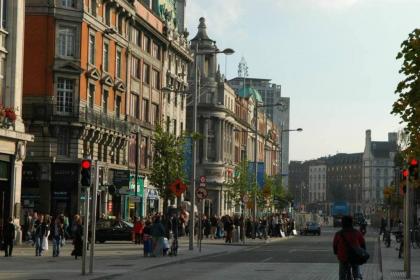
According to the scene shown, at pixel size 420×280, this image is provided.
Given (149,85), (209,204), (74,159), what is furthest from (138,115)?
(209,204)

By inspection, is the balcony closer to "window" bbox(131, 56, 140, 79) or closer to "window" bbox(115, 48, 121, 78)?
"window" bbox(115, 48, 121, 78)

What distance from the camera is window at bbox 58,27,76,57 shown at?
59312 mm

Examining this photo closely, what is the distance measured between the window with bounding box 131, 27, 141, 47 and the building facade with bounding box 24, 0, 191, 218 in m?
0.09

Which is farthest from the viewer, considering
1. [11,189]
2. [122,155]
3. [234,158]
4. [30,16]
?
[234,158]

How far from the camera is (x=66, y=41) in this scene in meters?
59.6

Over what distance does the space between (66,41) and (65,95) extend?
Result: 3.38m

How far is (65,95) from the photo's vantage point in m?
59.4

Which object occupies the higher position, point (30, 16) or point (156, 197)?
point (30, 16)

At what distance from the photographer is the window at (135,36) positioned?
7231 cm

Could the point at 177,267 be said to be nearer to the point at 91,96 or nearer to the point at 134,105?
the point at 91,96

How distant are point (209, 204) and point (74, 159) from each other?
2259 inches

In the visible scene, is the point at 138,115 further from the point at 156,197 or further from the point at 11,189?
the point at 11,189

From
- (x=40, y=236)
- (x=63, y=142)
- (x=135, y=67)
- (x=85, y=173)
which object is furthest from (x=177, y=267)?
(x=135, y=67)

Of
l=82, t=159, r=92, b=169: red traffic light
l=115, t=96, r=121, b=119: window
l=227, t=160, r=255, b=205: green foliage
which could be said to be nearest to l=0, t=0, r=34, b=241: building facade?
l=82, t=159, r=92, b=169: red traffic light
